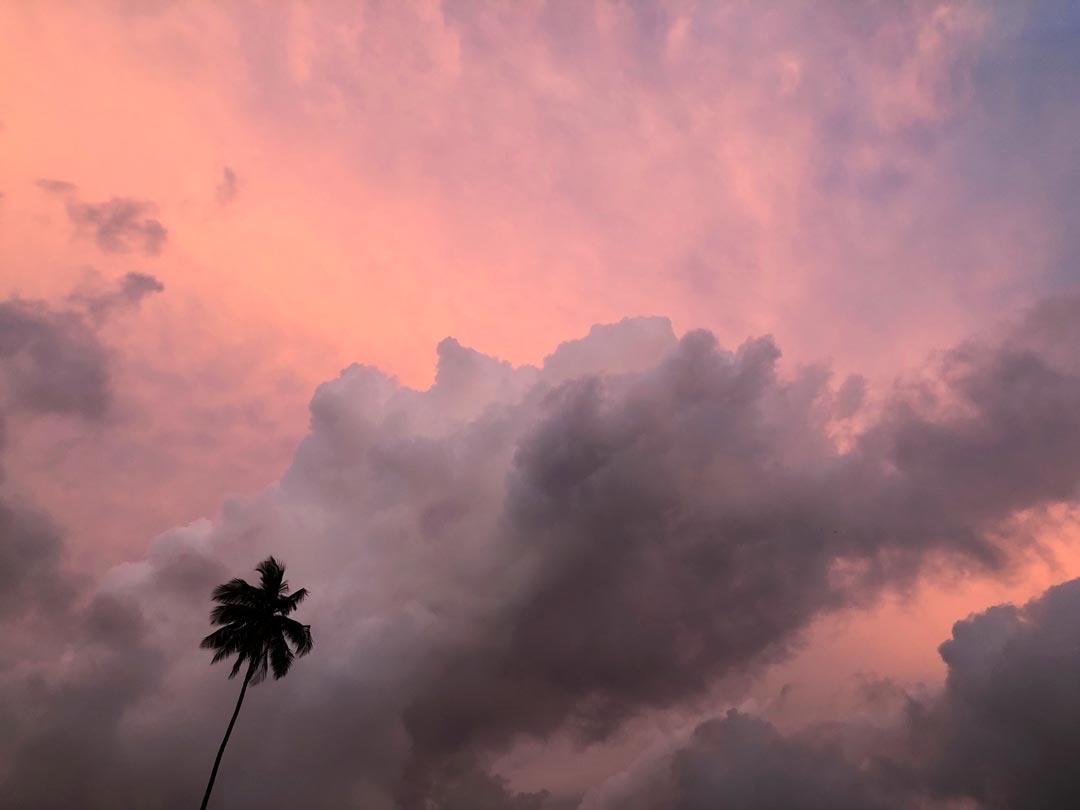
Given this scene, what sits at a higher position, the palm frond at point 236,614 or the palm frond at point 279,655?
the palm frond at point 236,614

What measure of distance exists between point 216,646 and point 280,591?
627 cm

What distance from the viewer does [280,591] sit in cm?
7038

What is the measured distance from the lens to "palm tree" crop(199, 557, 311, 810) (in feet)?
222

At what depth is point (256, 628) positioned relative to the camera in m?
68.0

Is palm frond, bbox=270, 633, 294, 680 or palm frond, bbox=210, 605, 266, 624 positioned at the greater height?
palm frond, bbox=210, 605, 266, 624

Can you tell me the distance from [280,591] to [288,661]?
223 inches

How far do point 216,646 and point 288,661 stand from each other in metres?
5.67

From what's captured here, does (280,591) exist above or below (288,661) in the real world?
above

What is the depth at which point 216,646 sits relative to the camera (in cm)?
6750

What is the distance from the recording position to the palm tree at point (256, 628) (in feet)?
222

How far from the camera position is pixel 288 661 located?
225ft
